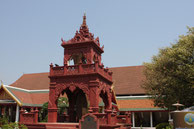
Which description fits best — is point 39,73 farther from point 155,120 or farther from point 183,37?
point 183,37

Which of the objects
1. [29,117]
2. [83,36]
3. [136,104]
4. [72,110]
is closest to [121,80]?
[136,104]

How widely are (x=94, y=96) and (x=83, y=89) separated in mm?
890

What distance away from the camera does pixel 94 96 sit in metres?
12.8

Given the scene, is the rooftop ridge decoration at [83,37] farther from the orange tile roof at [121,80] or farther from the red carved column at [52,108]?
the orange tile roof at [121,80]

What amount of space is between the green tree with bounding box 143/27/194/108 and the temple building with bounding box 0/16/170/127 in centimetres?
253

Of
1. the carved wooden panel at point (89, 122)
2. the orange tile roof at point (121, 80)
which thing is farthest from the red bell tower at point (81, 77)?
the orange tile roof at point (121, 80)

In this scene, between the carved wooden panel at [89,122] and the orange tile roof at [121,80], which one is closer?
the carved wooden panel at [89,122]

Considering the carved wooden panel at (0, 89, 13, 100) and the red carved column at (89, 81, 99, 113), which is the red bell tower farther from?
the carved wooden panel at (0, 89, 13, 100)

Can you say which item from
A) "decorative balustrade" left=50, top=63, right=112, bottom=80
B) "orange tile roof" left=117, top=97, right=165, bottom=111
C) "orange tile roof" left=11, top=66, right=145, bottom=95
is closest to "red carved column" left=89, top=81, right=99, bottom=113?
"decorative balustrade" left=50, top=63, right=112, bottom=80

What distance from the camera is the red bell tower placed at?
516 inches

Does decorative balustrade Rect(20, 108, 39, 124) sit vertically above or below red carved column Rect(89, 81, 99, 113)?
below

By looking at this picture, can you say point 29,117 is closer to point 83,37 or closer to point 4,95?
point 83,37

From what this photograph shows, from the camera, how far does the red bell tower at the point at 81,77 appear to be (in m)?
13.1

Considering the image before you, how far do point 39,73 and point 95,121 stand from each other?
30.2 metres
